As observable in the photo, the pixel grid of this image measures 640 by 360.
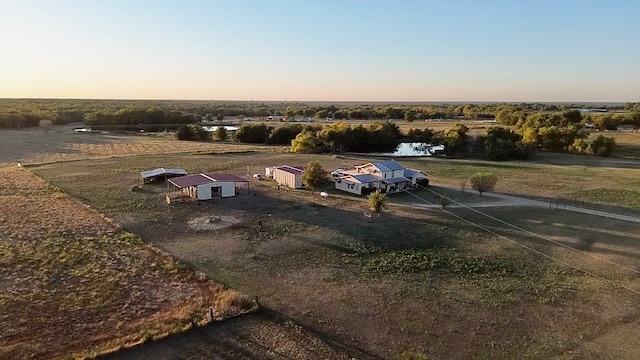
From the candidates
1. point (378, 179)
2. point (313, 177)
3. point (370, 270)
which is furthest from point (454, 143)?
point (370, 270)

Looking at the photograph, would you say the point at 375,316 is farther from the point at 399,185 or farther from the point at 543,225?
the point at 399,185

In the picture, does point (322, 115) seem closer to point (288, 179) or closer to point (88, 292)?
point (288, 179)

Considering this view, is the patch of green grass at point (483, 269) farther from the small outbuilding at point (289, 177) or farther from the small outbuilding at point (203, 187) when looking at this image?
the small outbuilding at point (289, 177)

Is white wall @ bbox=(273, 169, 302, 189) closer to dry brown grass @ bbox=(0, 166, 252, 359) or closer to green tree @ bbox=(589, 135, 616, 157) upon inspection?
dry brown grass @ bbox=(0, 166, 252, 359)

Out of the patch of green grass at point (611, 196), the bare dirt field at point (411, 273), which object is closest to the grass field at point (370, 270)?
the bare dirt field at point (411, 273)

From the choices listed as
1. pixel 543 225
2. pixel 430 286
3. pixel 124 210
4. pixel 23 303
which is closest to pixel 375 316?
pixel 430 286

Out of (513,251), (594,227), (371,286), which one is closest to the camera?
(371,286)
